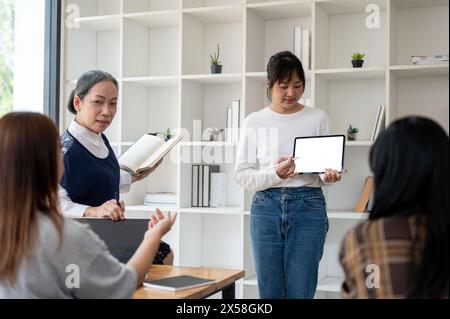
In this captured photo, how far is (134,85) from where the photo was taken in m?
4.14

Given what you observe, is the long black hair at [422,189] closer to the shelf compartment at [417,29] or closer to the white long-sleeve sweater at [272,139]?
the white long-sleeve sweater at [272,139]

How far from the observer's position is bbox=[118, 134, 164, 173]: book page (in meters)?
2.68

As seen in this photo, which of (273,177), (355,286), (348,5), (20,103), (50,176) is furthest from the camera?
(20,103)

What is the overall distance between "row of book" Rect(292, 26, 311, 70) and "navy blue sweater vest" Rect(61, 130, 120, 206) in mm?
1576

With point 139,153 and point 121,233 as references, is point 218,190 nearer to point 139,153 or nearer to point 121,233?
point 139,153

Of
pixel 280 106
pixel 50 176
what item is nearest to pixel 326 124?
pixel 280 106

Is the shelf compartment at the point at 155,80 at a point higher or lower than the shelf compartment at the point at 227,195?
higher

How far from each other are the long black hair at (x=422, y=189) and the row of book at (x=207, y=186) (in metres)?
2.68

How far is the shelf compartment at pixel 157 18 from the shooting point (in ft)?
12.9

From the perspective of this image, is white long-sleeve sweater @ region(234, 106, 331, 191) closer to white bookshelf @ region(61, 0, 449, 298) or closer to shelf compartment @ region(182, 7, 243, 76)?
white bookshelf @ region(61, 0, 449, 298)

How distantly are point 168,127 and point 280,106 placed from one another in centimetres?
157
